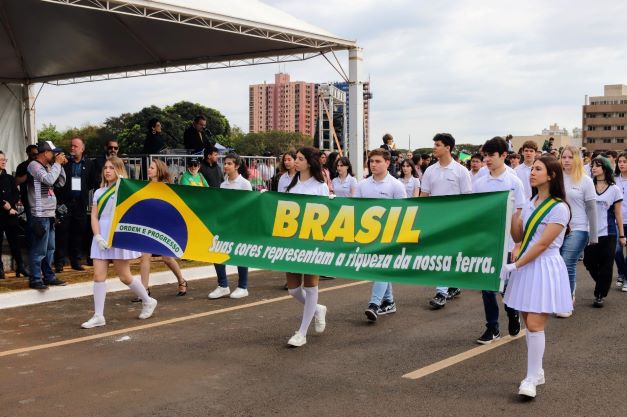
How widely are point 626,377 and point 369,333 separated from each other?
2.63 m

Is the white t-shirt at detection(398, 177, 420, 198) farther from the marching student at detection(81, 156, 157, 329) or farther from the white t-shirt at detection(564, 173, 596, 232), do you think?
the marching student at detection(81, 156, 157, 329)

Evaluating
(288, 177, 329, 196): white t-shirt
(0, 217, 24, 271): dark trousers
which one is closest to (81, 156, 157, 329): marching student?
(288, 177, 329, 196): white t-shirt

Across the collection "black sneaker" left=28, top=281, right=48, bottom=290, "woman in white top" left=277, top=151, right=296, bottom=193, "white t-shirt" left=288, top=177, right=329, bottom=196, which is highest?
"woman in white top" left=277, top=151, right=296, bottom=193

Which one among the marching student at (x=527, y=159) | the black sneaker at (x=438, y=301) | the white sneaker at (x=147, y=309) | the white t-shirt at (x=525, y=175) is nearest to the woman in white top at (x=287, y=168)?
the white sneaker at (x=147, y=309)

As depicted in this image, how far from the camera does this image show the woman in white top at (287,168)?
941 cm

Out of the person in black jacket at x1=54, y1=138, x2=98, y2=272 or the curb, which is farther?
the person in black jacket at x1=54, y1=138, x2=98, y2=272

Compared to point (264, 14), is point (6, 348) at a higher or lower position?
lower

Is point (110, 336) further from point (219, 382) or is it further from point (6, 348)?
point (219, 382)

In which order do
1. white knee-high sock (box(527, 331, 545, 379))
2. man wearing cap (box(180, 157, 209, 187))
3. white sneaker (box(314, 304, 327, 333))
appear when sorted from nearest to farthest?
white knee-high sock (box(527, 331, 545, 379)), white sneaker (box(314, 304, 327, 333)), man wearing cap (box(180, 157, 209, 187))

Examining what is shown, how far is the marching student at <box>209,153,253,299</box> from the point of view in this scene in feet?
30.1

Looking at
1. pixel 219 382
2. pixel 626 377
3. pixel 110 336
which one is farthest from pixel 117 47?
pixel 626 377

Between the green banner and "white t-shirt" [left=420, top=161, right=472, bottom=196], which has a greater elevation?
"white t-shirt" [left=420, top=161, right=472, bottom=196]

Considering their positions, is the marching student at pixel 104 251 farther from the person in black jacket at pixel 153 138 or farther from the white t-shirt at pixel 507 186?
the person in black jacket at pixel 153 138

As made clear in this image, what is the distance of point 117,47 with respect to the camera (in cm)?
1967
